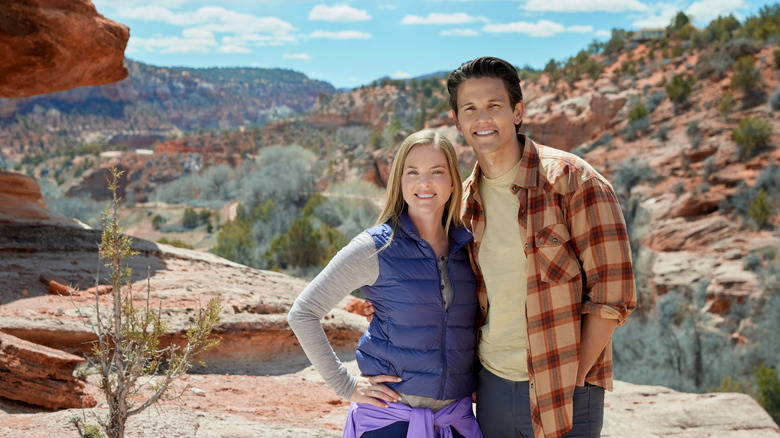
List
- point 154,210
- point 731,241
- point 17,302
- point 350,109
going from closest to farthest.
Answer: point 17,302
point 731,241
point 154,210
point 350,109

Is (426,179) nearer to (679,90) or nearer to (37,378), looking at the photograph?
(37,378)

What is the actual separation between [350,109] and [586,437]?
52.7 m

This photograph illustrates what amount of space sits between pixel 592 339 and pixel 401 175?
0.95 m

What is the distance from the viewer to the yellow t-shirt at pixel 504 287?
2.23 meters

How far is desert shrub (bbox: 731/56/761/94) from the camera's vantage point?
20500 millimetres

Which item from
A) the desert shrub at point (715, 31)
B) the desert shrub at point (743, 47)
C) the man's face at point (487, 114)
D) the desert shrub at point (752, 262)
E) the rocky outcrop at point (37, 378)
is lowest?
the desert shrub at point (752, 262)

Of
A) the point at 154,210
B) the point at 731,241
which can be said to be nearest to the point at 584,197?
the point at 731,241

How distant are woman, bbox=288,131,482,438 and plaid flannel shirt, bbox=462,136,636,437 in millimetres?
267

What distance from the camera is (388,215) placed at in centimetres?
232

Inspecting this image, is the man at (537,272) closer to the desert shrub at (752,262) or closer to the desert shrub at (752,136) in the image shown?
the desert shrub at (752,262)

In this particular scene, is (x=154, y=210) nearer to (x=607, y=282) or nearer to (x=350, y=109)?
(x=350, y=109)

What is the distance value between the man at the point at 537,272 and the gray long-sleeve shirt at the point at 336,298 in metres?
0.23

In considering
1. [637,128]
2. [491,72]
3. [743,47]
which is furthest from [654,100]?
[491,72]

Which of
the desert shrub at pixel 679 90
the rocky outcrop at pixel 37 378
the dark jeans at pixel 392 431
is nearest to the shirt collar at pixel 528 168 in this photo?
the dark jeans at pixel 392 431
